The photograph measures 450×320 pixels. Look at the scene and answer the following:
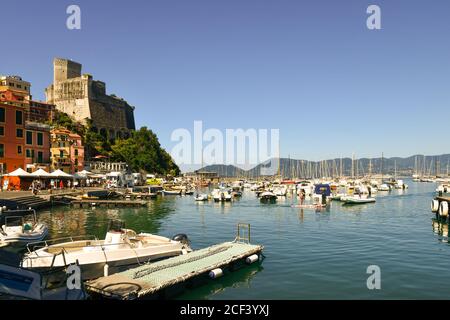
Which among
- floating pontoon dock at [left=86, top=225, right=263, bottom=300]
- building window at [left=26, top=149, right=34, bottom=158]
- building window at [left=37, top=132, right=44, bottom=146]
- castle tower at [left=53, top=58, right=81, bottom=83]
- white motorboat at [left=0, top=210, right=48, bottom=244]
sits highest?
castle tower at [left=53, top=58, right=81, bottom=83]

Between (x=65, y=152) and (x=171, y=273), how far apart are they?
73081 mm

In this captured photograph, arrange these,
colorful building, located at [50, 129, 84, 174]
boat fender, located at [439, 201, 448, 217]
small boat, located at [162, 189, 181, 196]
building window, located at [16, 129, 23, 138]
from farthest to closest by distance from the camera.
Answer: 1. small boat, located at [162, 189, 181, 196]
2. colorful building, located at [50, 129, 84, 174]
3. building window, located at [16, 129, 23, 138]
4. boat fender, located at [439, 201, 448, 217]

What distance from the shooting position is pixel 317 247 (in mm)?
27547

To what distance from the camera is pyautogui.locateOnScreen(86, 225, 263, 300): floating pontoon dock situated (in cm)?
1479

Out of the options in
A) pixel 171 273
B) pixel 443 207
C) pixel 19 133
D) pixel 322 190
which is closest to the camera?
pixel 171 273

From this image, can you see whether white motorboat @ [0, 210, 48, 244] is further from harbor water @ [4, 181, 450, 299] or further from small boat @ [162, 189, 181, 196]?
small boat @ [162, 189, 181, 196]

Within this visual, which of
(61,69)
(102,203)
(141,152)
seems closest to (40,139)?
(102,203)

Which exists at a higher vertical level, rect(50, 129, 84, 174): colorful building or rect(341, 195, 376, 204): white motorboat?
rect(50, 129, 84, 174): colorful building

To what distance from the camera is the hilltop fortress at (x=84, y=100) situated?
124625mm

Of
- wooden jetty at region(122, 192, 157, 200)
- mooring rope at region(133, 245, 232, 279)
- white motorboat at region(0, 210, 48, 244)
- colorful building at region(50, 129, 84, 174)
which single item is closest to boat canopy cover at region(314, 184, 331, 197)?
wooden jetty at region(122, 192, 157, 200)

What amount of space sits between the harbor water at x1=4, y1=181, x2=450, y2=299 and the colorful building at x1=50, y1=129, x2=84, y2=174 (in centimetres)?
3265

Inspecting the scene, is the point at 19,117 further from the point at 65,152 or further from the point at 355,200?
the point at 355,200

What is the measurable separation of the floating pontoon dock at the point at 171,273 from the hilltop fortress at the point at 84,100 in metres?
111

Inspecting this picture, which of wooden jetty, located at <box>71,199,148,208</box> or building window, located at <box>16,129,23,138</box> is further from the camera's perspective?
building window, located at <box>16,129,23,138</box>
